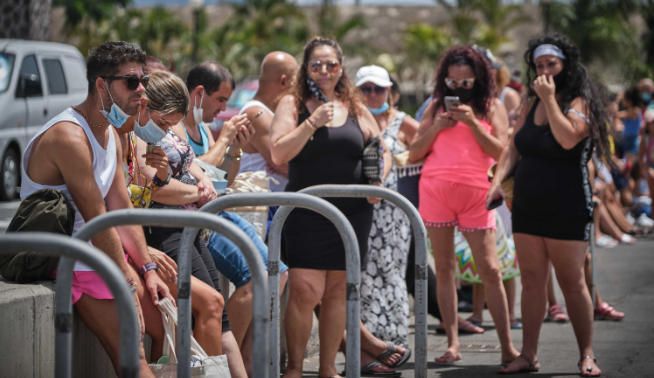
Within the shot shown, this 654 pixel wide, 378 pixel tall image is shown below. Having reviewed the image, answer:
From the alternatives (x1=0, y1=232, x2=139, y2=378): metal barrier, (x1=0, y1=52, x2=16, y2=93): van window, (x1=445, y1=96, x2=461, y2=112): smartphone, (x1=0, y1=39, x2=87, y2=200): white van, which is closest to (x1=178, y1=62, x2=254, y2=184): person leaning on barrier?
(x1=445, y1=96, x2=461, y2=112): smartphone

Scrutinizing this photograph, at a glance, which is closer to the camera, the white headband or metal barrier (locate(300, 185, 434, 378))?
metal barrier (locate(300, 185, 434, 378))

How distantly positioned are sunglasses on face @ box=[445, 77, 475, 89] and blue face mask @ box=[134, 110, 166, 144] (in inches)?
104

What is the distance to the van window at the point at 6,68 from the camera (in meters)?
16.6

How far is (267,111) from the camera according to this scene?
305 inches

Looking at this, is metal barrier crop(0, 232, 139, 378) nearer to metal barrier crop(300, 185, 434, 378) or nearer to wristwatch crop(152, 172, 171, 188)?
metal barrier crop(300, 185, 434, 378)

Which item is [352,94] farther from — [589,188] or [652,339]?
[652,339]

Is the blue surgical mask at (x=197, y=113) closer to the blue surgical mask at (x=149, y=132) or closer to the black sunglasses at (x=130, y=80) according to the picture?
the blue surgical mask at (x=149, y=132)

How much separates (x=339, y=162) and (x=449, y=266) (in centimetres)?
129

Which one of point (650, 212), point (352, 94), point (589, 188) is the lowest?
point (650, 212)

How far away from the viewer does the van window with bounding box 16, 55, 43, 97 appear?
55.6ft

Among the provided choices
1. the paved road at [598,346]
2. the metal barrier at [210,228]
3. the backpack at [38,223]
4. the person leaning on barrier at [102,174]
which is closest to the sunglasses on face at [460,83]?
the paved road at [598,346]

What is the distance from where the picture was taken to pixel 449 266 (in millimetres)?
7977

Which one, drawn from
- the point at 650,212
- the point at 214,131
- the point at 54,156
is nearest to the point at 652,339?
the point at 214,131

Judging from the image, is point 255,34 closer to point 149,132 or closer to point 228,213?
point 228,213
